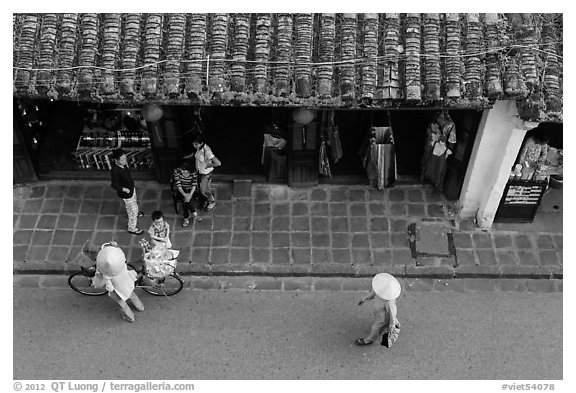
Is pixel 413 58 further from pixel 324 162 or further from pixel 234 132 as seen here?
pixel 234 132

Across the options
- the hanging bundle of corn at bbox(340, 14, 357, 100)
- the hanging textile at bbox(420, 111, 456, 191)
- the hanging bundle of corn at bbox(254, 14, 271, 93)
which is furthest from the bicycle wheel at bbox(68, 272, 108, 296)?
the hanging textile at bbox(420, 111, 456, 191)

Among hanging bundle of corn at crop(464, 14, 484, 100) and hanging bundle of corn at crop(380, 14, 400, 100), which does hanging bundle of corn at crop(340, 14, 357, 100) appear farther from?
hanging bundle of corn at crop(464, 14, 484, 100)

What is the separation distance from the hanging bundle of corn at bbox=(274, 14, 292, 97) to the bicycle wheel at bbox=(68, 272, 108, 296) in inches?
189

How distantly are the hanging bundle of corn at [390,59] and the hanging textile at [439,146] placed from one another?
2126 mm

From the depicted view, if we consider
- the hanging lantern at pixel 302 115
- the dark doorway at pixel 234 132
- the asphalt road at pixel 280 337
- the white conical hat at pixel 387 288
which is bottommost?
the asphalt road at pixel 280 337

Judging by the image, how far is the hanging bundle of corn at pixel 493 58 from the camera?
1012cm

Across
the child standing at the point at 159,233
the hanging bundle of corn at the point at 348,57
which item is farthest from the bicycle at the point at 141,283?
the hanging bundle of corn at the point at 348,57

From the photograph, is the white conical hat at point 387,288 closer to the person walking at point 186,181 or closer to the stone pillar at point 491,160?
the stone pillar at point 491,160

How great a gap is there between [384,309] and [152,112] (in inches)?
200

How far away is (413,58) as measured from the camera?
10242mm

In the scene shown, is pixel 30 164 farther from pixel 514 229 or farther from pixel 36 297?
pixel 514 229

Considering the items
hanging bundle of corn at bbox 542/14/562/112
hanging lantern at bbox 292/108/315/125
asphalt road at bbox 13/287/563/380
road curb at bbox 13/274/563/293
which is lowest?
asphalt road at bbox 13/287/563/380

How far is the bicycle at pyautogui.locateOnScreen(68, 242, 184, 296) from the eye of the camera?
11.4 meters

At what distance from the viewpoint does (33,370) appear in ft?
35.2
